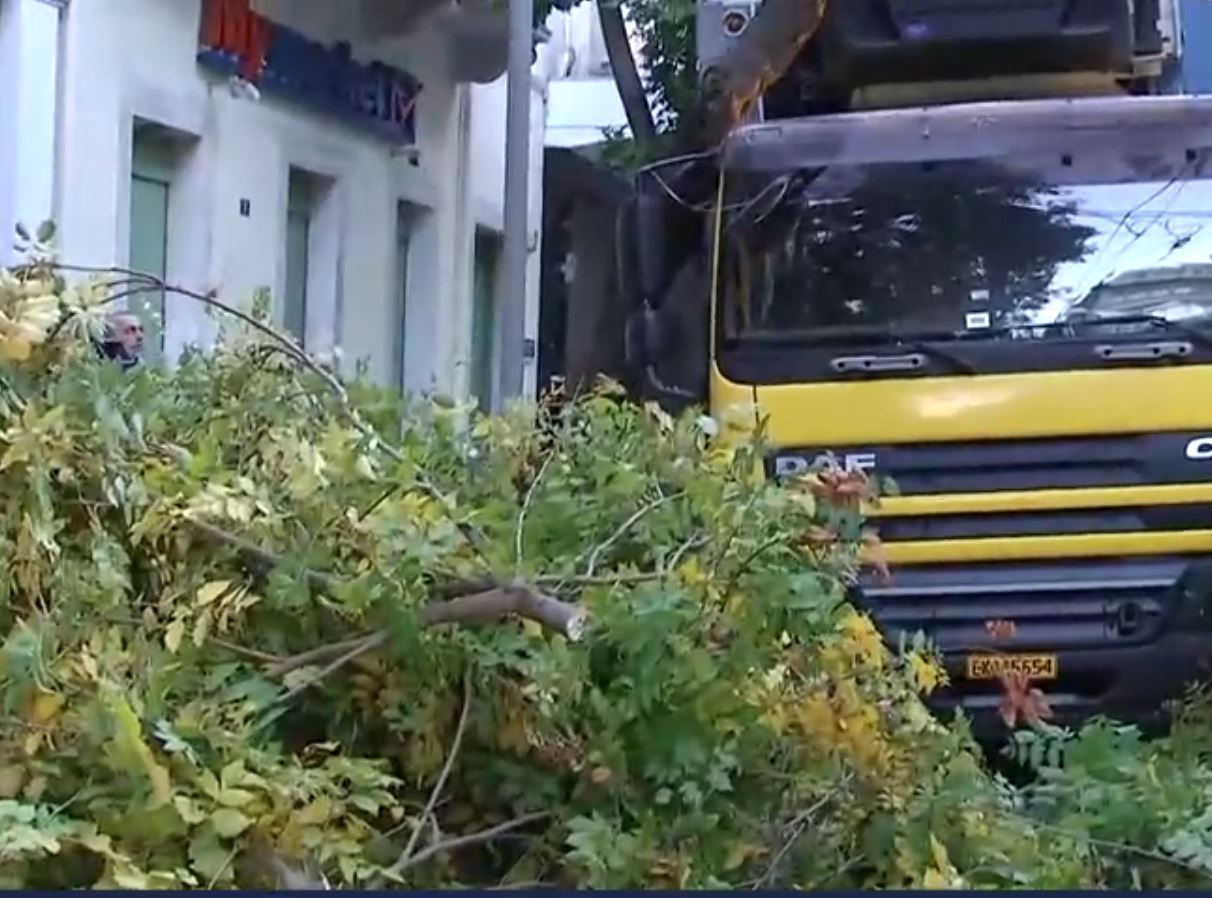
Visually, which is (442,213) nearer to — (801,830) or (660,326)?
(660,326)

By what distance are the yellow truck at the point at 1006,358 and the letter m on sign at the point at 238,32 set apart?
5226 mm

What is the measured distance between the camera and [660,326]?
315 inches

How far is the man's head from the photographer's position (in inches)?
185

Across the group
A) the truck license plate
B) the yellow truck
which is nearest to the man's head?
A: the yellow truck

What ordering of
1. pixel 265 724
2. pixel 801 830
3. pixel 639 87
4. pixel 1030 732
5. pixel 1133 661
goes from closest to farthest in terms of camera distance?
pixel 265 724 → pixel 801 830 → pixel 1030 732 → pixel 1133 661 → pixel 639 87

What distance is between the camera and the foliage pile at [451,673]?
3740 mm

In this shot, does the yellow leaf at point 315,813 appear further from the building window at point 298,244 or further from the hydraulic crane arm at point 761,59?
the building window at point 298,244

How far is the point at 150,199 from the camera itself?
39.5ft

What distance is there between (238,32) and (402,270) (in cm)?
394

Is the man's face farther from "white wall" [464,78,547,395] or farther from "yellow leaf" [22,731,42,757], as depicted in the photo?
"white wall" [464,78,547,395]

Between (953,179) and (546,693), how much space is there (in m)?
3.94

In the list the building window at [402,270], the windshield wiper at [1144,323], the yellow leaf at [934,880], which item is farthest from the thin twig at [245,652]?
the building window at [402,270]

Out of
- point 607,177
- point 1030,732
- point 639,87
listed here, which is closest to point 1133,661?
point 1030,732

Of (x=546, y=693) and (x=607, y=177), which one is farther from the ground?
(x=607, y=177)
